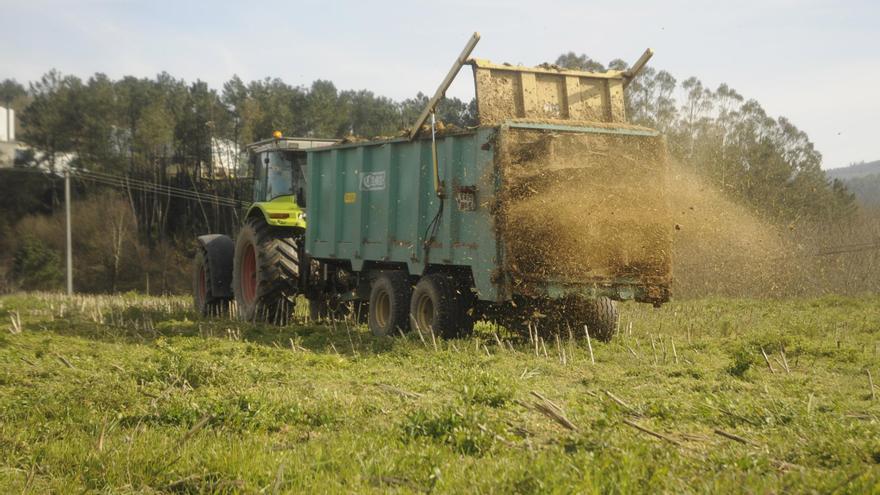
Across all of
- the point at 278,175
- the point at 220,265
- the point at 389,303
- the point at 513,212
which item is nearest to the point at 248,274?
the point at 220,265

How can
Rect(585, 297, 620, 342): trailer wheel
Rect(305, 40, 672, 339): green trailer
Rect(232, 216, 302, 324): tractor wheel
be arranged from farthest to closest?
1. Rect(232, 216, 302, 324): tractor wheel
2. Rect(585, 297, 620, 342): trailer wheel
3. Rect(305, 40, 672, 339): green trailer

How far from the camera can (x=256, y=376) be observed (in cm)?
796

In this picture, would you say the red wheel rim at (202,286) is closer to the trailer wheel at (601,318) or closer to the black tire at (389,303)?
the black tire at (389,303)

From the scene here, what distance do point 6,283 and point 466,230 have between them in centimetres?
4122

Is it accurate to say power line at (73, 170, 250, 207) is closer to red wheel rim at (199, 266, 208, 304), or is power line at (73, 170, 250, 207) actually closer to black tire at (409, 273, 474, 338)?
red wheel rim at (199, 266, 208, 304)

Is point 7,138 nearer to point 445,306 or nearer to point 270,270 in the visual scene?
point 270,270

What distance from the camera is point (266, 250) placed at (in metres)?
14.2

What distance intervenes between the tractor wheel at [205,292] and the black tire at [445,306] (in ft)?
19.9

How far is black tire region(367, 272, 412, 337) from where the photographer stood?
1194 centimetres

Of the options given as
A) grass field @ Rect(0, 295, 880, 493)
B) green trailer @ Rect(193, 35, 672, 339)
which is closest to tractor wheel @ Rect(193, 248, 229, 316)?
green trailer @ Rect(193, 35, 672, 339)

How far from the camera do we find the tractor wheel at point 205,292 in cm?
1652

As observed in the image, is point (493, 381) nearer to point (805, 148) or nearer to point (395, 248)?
point (395, 248)

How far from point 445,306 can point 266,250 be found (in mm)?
4126

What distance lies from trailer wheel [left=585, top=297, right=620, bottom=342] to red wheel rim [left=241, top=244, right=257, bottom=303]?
616 cm
